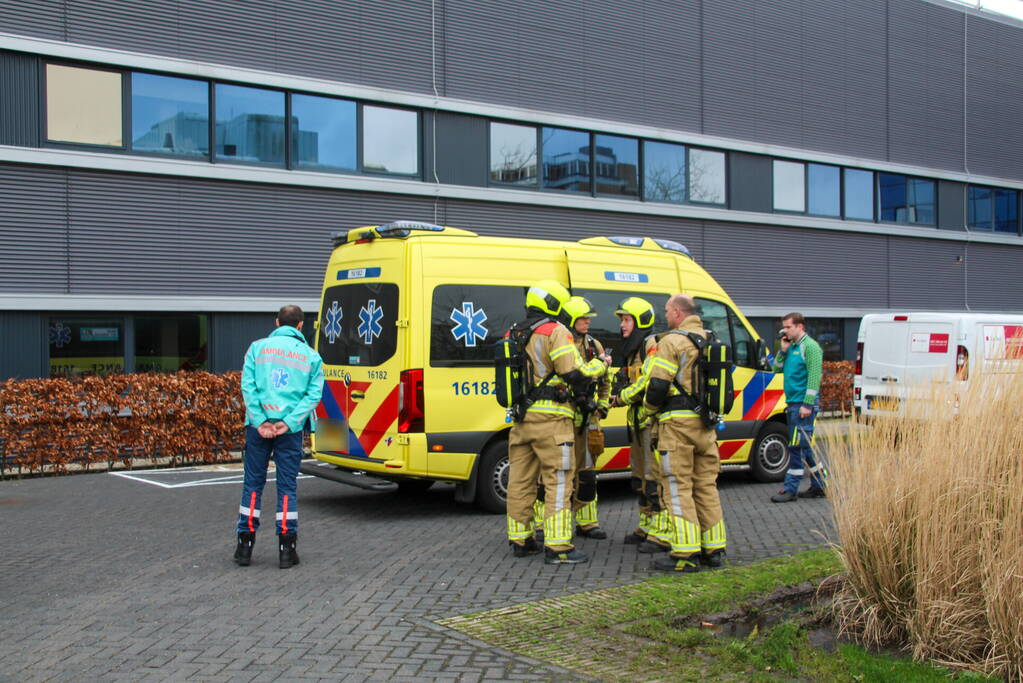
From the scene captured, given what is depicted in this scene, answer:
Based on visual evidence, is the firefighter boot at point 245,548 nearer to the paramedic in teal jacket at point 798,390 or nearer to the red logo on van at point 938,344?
the paramedic in teal jacket at point 798,390

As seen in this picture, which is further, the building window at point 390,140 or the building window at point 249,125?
the building window at point 390,140

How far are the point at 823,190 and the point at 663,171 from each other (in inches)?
217

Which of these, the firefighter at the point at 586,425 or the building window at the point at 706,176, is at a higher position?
the building window at the point at 706,176

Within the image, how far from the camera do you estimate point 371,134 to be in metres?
17.4

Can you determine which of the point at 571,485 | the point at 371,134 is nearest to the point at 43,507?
the point at 571,485

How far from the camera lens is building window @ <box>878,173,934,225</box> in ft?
84.9

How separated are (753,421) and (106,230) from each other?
10.2m

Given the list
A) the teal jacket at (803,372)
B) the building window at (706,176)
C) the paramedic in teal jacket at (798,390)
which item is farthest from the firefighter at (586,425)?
the building window at (706,176)

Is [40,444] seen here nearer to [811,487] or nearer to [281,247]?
[281,247]

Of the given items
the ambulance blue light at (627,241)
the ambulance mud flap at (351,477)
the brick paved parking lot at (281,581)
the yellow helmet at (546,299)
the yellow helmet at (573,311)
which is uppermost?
the ambulance blue light at (627,241)

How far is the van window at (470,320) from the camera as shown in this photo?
8.70m

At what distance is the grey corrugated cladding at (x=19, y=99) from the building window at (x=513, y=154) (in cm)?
806

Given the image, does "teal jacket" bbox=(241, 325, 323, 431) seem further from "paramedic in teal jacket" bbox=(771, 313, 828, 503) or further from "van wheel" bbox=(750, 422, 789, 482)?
"van wheel" bbox=(750, 422, 789, 482)

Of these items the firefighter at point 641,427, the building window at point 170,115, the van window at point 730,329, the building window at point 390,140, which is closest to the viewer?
the firefighter at point 641,427
